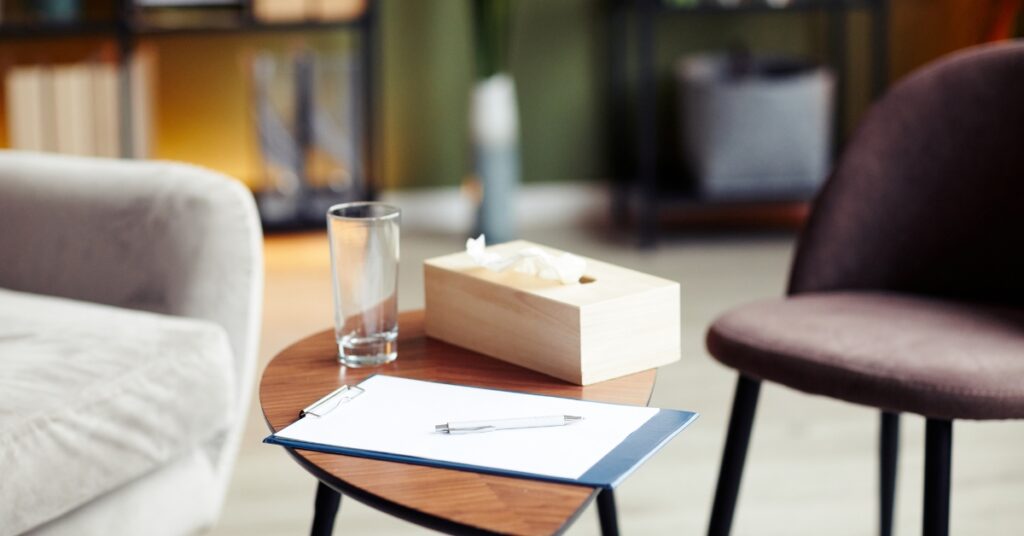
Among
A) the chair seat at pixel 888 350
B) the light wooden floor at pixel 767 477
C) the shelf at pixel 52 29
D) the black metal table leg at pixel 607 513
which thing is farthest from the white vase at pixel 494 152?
the black metal table leg at pixel 607 513

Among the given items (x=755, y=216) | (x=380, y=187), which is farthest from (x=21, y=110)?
(x=755, y=216)

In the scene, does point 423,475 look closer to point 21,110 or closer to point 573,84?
point 21,110

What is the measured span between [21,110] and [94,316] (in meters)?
1.83

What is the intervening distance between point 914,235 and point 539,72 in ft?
7.02

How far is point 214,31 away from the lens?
11.0ft

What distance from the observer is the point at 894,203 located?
5.60 feet

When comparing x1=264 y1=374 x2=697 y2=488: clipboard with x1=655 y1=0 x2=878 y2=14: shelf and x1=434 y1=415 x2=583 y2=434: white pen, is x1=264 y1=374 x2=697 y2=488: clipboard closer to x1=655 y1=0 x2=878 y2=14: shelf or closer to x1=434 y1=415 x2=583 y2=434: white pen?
x1=434 y1=415 x2=583 y2=434: white pen

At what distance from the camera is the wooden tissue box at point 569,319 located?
1.10 meters

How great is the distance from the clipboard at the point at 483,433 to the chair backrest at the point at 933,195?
75 centimetres

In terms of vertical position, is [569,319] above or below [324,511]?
above

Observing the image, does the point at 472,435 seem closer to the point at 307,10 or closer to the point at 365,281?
the point at 365,281

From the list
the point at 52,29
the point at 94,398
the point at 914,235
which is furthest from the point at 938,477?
the point at 52,29

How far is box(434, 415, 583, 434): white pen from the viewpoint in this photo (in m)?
0.99

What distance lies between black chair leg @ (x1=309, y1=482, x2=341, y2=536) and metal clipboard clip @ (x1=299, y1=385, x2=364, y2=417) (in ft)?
0.65
